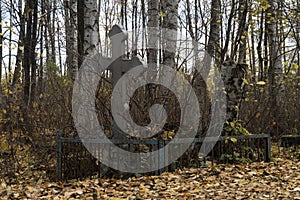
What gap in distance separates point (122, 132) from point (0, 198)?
1934 millimetres

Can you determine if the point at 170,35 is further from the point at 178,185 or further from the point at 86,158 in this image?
the point at 178,185

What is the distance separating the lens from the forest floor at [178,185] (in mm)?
4955

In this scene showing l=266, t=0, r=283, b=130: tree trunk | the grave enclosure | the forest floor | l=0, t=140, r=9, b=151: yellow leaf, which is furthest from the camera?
l=266, t=0, r=283, b=130: tree trunk

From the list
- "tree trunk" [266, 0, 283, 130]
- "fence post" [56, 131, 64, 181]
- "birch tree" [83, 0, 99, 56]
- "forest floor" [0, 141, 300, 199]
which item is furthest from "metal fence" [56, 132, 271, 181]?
"tree trunk" [266, 0, 283, 130]

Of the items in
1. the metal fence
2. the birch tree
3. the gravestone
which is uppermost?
the birch tree

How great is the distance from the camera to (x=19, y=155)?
7.59 meters

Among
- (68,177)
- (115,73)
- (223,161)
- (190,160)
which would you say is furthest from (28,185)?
(223,161)

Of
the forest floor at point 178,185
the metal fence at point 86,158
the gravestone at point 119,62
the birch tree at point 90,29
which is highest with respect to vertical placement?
the birch tree at point 90,29

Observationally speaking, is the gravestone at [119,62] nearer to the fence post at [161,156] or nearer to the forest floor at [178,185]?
the fence post at [161,156]

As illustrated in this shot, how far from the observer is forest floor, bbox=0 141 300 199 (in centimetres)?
496

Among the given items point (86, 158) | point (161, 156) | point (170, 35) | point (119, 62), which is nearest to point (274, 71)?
point (170, 35)

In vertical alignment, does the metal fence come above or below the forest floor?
above

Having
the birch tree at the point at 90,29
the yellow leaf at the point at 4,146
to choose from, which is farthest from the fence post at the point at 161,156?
the yellow leaf at the point at 4,146

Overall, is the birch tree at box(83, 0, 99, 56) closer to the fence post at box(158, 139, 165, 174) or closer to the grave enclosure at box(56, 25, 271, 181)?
the grave enclosure at box(56, 25, 271, 181)
